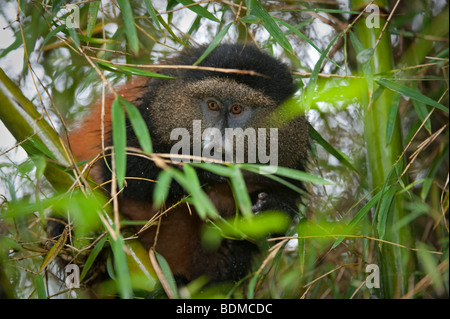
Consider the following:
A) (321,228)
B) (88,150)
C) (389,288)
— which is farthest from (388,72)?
(88,150)

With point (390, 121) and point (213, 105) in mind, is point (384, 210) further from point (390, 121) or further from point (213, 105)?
point (213, 105)

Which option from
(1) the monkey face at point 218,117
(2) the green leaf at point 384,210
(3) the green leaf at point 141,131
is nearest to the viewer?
(3) the green leaf at point 141,131

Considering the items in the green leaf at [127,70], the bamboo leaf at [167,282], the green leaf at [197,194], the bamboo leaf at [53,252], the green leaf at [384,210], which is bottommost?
the bamboo leaf at [167,282]

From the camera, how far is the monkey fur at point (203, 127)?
2.54 metres

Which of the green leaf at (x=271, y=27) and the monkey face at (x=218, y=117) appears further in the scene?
the monkey face at (x=218, y=117)

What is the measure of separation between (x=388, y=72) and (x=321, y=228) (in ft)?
2.73

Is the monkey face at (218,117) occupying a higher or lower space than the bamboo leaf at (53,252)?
higher

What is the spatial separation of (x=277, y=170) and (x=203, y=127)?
1069 mm

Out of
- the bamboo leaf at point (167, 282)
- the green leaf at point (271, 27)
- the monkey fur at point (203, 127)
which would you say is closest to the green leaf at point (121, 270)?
the bamboo leaf at point (167, 282)

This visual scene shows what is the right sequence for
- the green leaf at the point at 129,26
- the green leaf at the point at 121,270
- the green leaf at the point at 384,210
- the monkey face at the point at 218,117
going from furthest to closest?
the monkey face at the point at 218,117, the green leaf at the point at 384,210, the green leaf at the point at 129,26, the green leaf at the point at 121,270

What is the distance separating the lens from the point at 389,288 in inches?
93.0

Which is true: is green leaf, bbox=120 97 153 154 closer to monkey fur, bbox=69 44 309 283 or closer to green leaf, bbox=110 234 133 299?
green leaf, bbox=110 234 133 299

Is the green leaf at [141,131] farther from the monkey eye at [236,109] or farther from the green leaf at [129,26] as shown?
the monkey eye at [236,109]

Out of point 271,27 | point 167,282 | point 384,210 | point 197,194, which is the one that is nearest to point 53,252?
point 167,282
